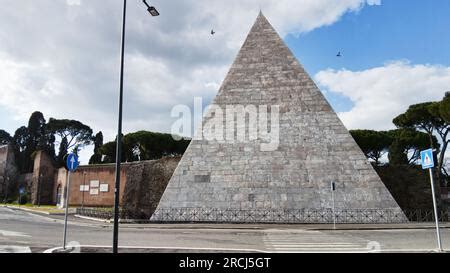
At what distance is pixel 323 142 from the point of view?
15.9 meters

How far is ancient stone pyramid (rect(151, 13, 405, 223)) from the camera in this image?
577 inches

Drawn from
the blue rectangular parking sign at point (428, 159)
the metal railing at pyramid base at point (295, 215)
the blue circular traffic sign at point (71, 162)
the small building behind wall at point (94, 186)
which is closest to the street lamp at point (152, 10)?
the blue circular traffic sign at point (71, 162)

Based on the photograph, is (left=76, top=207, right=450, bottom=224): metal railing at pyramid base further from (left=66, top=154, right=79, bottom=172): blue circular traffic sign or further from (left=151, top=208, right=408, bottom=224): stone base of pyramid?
(left=66, top=154, right=79, bottom=172): blue circular traffic sign

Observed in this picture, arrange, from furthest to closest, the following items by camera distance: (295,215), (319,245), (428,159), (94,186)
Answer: (94,186), (295,215), (319,245), (428,159)

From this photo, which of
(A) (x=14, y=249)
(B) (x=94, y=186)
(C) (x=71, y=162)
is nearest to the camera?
(A) (x=14, y=249)

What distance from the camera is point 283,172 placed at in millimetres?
15523

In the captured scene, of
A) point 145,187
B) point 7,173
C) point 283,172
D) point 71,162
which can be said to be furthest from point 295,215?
point 7,173

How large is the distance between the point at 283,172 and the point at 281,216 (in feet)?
7.04

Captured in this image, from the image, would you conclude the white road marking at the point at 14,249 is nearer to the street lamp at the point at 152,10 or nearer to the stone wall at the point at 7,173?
the street lamp at the point at 152,10

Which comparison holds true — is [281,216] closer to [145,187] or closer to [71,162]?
[145,187]

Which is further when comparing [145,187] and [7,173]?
[7,173]
